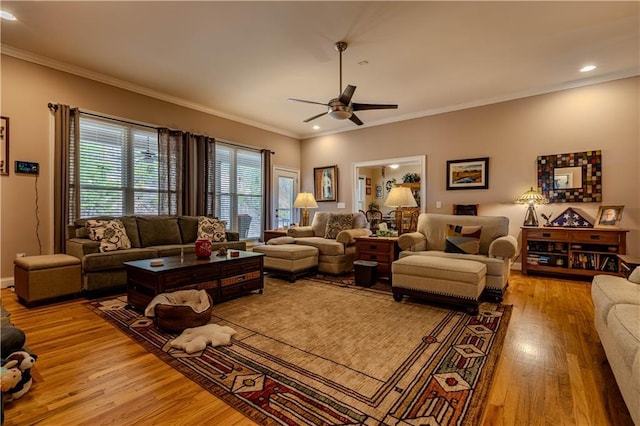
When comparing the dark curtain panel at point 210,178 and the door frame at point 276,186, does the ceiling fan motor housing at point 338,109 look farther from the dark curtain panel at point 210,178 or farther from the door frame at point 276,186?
the door frame at point 276,186

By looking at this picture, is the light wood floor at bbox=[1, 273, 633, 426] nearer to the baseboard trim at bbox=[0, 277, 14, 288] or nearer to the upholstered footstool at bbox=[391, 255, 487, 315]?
the upholstered footstool at bbox=[391, 255, 487, 315]

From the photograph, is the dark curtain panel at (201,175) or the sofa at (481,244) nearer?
the sofa at (481,244)

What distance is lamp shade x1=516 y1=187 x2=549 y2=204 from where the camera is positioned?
15.1 ft

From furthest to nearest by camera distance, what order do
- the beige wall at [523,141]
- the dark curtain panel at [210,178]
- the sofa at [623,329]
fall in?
1. the dark curtain panel at [210,178]
2. the beige wall at [523,141]
3. the sofa at [623,329]

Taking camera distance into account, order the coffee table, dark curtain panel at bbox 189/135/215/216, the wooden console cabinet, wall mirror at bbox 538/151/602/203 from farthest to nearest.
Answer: dark curtain panel at bbox 189/135/215/216 → wall mirror at bbox 538/151/602/203 → the wooden console cabinet → the coffee table

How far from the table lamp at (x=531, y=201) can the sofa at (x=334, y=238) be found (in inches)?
95.6

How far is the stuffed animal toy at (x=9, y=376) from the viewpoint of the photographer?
143 cm

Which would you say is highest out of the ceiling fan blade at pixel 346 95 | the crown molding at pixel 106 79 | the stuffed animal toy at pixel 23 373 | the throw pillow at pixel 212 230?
the crown molding at pixel 106 79

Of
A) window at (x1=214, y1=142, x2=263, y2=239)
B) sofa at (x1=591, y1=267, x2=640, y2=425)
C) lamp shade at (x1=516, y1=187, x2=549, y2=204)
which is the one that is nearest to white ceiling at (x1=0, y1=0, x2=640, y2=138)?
window at (x1=214, y1=142, x2=263, y2=239)

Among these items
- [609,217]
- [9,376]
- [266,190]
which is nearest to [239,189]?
[266,190]

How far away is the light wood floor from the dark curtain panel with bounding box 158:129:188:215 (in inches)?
101

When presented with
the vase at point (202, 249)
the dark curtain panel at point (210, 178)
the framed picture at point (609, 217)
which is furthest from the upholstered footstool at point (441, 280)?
the dark curtain panel at point (210, 178)

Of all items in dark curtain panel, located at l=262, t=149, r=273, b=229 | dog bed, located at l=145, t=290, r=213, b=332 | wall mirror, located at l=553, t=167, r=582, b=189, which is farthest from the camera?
dark curtain panel, located at l=262, t=149, r=273, b=229

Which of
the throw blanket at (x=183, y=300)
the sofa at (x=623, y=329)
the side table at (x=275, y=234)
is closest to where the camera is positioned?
the sofa at (x=623, y=329)
